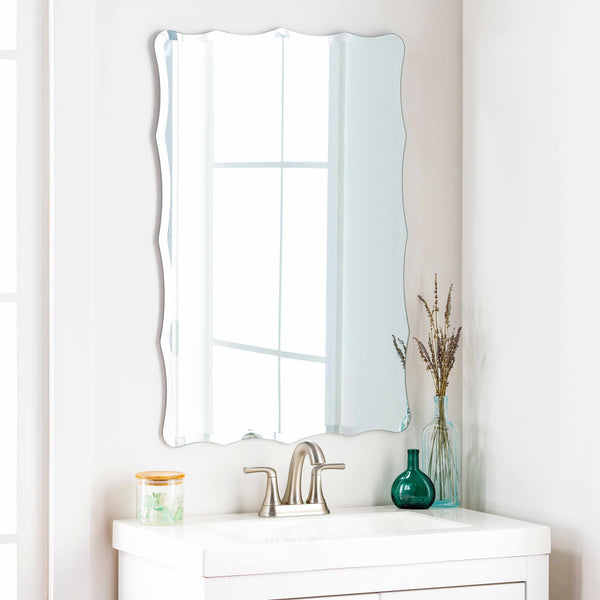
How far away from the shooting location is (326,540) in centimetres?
187

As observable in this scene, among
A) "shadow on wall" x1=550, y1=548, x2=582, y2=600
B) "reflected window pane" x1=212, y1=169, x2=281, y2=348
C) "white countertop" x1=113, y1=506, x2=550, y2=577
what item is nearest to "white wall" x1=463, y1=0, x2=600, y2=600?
"shadow on wall" x1=550, y1=548, x2=582, y2=600

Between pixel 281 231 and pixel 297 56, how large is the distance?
16.0 inches

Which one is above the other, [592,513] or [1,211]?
[1,211]

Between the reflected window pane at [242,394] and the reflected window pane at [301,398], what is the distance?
25 millimetres

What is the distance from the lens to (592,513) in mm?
1996

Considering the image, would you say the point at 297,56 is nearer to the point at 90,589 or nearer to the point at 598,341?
the point at 598,341

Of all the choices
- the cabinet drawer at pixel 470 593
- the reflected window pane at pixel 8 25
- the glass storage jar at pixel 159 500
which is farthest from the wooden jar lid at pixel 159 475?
the reflected window pane at pixel 8 25

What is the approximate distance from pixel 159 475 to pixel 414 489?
575 mm

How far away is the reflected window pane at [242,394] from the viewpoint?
7.38ft

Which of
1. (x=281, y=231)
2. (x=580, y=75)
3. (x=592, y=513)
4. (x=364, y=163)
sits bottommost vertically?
(x=592, y=513)

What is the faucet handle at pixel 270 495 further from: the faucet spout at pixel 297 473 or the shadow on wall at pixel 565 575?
the shadow on wall at pixel 565 575

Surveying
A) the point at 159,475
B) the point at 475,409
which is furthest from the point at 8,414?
the point at 475,409

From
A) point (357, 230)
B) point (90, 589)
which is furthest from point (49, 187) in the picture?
point (90, 589)

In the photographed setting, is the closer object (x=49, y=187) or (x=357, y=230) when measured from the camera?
(x=49, y=187)
